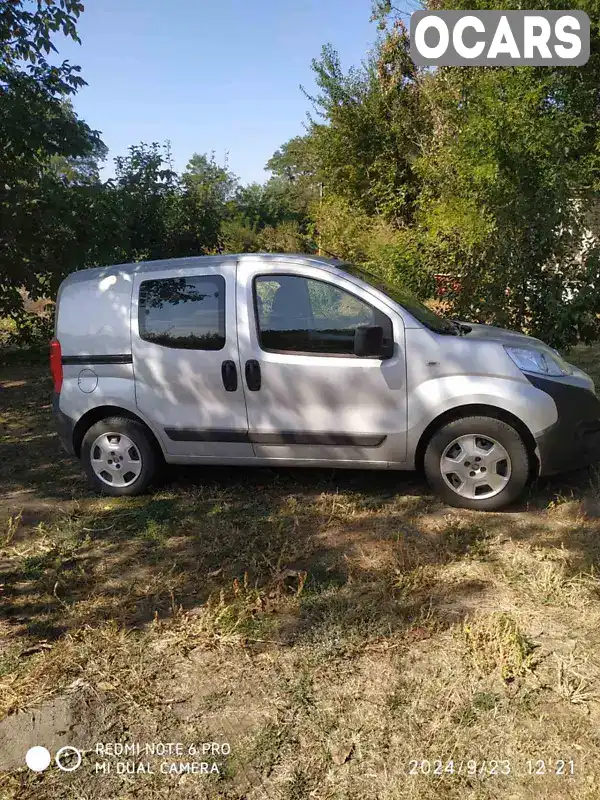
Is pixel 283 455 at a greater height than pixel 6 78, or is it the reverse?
pixel 6 78

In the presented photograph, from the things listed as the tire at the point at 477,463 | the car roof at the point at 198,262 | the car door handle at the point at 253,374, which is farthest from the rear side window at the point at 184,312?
the tire at the point at 477,463

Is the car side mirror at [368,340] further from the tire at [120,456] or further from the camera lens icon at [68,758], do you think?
the camera lens icon at [68,758]

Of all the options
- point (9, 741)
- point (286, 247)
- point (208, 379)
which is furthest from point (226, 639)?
point (286, 247)

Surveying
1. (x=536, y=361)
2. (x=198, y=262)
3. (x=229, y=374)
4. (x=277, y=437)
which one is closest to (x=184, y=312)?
(x=198, y=262)

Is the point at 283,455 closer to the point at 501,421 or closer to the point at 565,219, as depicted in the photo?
the point at 501,421

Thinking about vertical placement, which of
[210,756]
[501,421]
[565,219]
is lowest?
[210,756]

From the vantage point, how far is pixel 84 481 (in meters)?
5.47

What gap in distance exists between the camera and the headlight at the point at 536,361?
438 cm

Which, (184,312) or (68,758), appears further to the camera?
(184,312)

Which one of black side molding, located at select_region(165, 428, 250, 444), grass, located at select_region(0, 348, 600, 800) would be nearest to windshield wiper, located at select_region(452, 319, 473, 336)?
grass, located at select_region(0, 348, 600, 800)

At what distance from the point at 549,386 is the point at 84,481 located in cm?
380

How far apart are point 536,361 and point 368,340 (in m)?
1.21

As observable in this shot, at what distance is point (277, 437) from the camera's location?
15.3ft

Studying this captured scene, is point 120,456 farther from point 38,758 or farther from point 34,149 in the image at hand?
point 34,149
